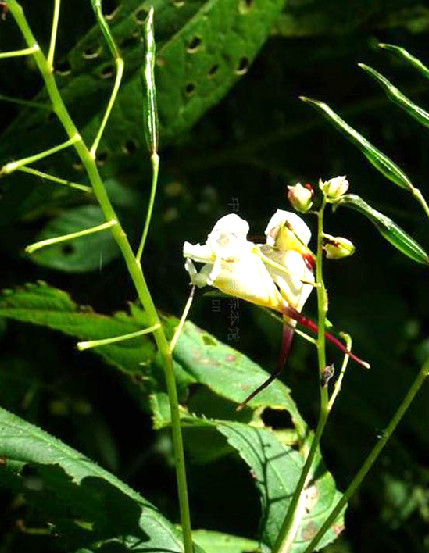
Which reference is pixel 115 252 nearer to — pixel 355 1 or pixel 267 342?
pixel 267 342

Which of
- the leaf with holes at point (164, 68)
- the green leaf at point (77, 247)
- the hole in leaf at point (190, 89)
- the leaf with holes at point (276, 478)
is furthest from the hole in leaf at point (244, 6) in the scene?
the leaf with holes at point (276, 478)

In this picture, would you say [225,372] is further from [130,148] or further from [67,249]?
[67,249]

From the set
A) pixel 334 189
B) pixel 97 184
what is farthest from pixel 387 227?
pixel 97 184

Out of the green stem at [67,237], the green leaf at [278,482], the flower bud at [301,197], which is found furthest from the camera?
the green leaf at [278,482]

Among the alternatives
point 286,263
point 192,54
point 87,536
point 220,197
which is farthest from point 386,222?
point 220,197

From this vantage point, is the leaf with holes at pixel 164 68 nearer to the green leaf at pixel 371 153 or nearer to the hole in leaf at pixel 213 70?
the hole in leaf at pixel 213 70

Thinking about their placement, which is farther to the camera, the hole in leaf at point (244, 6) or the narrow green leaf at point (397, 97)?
the hole in leaf at point (244, 6)

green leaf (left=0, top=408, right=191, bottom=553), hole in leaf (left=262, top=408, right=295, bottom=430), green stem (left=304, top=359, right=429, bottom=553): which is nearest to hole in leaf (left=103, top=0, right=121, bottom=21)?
hole in leaf (left=262, top=408, right=295, bottom=430)
